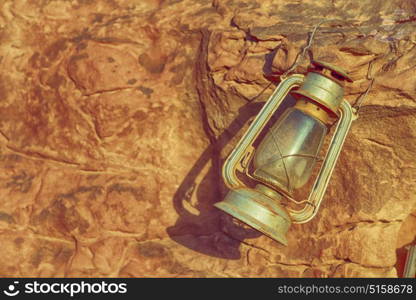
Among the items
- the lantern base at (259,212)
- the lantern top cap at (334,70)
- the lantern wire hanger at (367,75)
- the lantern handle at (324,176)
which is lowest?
the lantern base at (259,212)

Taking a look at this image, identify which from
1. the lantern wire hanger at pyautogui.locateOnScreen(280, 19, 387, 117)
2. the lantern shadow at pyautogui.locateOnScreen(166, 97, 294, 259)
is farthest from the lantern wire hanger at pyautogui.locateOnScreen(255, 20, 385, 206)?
the lantern shadow at pyautogui.locateOnScreen(166, 97, 294, 259)

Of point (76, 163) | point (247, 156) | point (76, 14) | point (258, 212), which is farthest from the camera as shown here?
point (76, 14)

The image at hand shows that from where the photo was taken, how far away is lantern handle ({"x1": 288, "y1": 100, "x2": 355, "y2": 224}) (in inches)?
93.7

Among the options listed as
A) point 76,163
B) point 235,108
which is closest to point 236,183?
point 235,108

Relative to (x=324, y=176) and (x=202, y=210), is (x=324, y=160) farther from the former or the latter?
(x=202, y=210)

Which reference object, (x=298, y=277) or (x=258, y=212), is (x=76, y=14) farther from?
(x=298, y=277)

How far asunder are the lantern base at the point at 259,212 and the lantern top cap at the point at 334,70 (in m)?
0.77

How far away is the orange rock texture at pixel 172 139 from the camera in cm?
280

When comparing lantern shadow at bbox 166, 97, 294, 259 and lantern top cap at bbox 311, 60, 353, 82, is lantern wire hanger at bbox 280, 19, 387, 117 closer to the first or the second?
lantern top cap at bbox 311, 60, 353, 82

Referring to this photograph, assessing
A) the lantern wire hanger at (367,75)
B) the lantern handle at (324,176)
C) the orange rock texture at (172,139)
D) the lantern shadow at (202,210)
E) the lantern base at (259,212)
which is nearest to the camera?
the lantern base at (259,212)

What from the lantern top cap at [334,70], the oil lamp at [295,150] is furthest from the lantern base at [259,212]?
the lantern top cap at [334,70]

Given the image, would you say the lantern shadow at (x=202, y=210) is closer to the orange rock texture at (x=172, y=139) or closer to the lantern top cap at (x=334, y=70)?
the orange rock texture at (x=172, y=139)

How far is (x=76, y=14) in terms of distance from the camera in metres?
3.44

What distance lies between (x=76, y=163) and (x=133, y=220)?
581 mm
